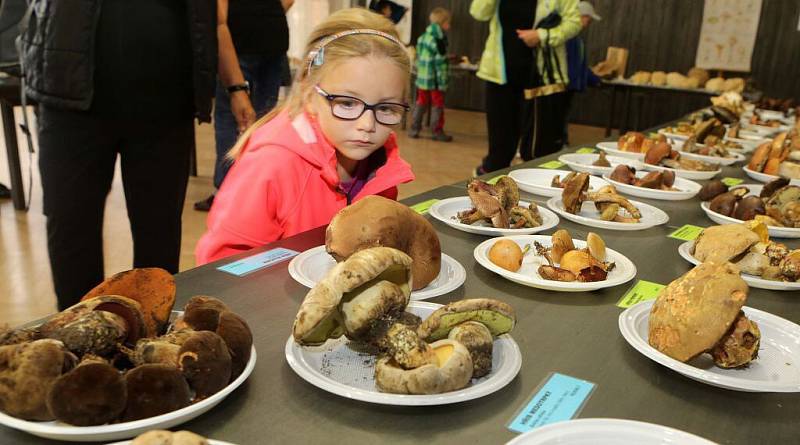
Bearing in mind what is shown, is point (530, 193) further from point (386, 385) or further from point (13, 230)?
point (13, 230)

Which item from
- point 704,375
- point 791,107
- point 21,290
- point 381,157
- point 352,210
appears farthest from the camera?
point 791,107

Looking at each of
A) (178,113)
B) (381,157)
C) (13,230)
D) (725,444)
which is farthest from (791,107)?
(13,230)

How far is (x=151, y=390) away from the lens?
672 millimetres

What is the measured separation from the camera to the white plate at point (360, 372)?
2.48 ft

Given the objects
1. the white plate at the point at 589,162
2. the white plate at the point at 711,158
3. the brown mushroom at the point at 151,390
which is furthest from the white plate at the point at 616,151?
the brown mushroom at the point at 151,390

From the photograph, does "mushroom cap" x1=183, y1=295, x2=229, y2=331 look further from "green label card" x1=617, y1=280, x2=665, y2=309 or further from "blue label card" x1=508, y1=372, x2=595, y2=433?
"green label card" x1=617, y1=280, x2=665, y2=309

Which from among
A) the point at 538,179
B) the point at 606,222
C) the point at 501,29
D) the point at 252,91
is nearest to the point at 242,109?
the point at 538,179

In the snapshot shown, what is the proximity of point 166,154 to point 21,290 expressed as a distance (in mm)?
1464

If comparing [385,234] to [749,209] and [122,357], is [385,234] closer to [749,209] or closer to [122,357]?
[122,357]

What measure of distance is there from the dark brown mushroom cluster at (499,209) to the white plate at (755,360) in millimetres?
529

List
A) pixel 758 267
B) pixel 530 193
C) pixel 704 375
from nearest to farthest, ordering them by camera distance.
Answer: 1. pixel 704 375
2. pixel 758 267
3. pixel 530 193

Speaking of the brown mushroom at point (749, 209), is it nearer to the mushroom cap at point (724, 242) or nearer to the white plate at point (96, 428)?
the mushroom cap at point (724, 242)

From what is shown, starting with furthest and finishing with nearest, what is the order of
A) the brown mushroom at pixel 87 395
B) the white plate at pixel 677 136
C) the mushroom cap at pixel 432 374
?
1. the white plate at pixel 677 136
2. the mushroom cap at pixel 432 374
3. the brown mushroom at pixel 87 395

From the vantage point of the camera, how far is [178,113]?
6.62 ft
